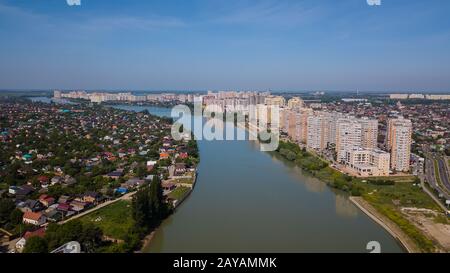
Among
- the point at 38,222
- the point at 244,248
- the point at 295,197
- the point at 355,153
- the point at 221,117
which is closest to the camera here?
the point at 244,248

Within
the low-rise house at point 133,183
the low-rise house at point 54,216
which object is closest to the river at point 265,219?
the low-rise house at point 133,183

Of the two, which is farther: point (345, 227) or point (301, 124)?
point (301, 124)

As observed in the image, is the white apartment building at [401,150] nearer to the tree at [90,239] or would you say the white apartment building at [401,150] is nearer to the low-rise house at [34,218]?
the tree at [90,239]

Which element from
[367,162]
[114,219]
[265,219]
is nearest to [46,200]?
[114,219]

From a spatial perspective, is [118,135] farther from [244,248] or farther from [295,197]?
[244,248]

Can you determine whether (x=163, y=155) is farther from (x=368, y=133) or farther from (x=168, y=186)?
(x=368, y=133)

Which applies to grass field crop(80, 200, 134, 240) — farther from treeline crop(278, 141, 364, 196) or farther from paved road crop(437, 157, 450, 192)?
paved road crop(437, 157, 450, 192)

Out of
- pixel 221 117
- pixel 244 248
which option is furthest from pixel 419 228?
pixel 221 117

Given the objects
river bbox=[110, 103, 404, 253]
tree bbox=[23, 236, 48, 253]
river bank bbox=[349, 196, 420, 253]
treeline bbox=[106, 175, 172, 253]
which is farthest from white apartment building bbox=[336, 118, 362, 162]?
tree bbox=[23, 236, 48, 253]
